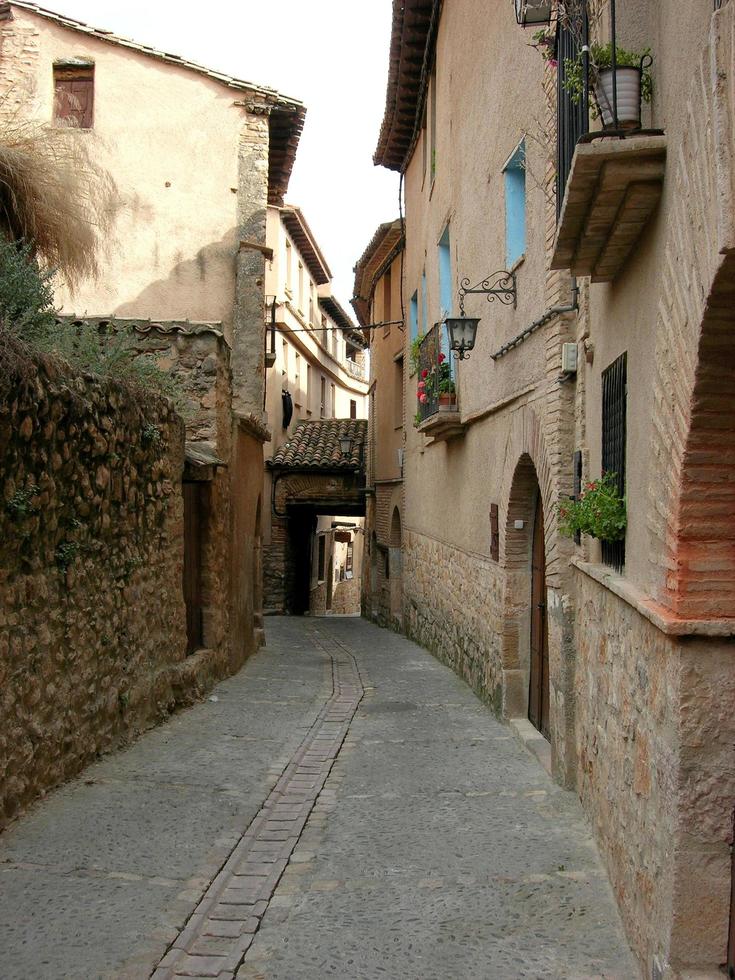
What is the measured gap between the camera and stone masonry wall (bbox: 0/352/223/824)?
5285 millimetres

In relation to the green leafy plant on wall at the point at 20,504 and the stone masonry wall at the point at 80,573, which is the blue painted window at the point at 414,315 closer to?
the stone masonry wall at the point at 80,573

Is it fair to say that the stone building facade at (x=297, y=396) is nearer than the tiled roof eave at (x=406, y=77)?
No

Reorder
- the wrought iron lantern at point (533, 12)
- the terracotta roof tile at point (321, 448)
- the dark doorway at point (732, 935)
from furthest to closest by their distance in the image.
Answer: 1. the terracotta roof tile at point (321, 448)
2. the wrought iron lantern at point (533, 12)
3. the dark doorway at point (732, 935)

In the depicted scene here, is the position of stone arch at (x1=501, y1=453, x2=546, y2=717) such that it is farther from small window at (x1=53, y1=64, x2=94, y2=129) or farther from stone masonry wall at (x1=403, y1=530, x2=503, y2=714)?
small window at (x1=53, y1=64, x2=94, y2=129)

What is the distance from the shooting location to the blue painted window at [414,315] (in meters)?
17.6

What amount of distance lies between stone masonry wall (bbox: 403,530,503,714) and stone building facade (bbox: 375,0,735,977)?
0.08 meters

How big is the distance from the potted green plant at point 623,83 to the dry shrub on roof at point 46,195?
499cm

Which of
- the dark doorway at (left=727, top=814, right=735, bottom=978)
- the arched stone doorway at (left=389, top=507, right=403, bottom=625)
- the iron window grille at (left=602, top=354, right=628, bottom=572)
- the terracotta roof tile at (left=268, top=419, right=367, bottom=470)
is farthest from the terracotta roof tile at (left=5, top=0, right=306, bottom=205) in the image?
the dark doorway at (left=727, top=814, right=735, bottom=978)

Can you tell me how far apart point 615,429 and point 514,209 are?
4.62m

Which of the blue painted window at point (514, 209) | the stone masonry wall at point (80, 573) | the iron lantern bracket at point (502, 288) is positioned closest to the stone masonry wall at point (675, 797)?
the stone masonry wall at point (80, 573)

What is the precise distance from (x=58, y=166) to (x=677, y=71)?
18.9ft

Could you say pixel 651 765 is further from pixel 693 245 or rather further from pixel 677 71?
pixel 677 71

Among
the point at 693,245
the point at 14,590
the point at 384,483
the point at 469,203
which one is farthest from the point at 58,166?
the point at 384,483

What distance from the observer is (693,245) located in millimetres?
3268
